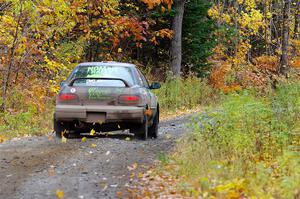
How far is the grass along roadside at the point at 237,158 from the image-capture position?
6703 millimetres

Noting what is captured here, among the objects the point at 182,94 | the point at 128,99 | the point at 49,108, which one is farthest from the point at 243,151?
the point at 182,94

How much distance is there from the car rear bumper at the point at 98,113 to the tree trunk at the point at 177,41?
13.6 meters

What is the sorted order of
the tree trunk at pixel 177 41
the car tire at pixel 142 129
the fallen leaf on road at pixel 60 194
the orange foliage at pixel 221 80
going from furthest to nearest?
the orange foliage at pixel 221 80 < the tree trunk at pixel 177 41 < the car tire at pixel 142 129 < the fallen leaf on road at pixel 60 194

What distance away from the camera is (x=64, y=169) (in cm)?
870

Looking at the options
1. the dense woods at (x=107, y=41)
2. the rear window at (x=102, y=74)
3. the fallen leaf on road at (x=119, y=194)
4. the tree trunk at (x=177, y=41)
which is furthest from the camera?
the tree trunk at (x=177, y=41)

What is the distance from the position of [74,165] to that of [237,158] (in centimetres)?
274

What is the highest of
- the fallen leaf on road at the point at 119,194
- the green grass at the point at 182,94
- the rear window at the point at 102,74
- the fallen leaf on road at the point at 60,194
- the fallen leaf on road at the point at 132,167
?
the rear window at the point at 102,74

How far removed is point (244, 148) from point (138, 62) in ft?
58.2

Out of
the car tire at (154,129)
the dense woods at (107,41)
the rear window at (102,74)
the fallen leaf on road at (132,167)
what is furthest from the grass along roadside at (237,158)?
the dense woods at (107,41)

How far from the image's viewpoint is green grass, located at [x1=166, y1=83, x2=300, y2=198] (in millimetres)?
6715

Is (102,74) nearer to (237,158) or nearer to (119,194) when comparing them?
(237,158)

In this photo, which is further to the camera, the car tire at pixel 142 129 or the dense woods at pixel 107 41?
the dense woods at pixel 107 41

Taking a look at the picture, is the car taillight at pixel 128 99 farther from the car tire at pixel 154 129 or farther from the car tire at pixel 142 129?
the car tire at pixel 154 129

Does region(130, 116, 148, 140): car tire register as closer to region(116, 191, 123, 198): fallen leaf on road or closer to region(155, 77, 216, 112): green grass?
region(116, 191, 123, 198): fallen leaf on road
